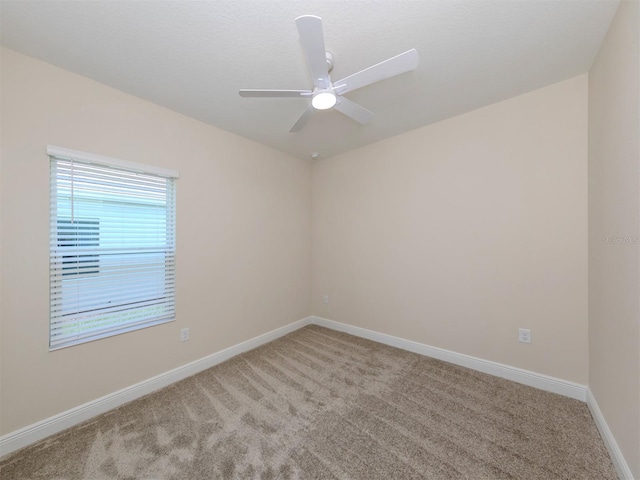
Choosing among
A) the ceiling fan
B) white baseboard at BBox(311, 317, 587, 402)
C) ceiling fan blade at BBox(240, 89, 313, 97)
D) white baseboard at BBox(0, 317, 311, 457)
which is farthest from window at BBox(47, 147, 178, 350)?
white baseboard at BBox(311, 317, 587, 402)

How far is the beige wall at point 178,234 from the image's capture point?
159 centimetres

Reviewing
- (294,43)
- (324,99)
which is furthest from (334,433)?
(294,43)

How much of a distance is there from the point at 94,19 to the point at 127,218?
4.30 ft

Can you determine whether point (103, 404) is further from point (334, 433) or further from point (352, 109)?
point (352, 109)

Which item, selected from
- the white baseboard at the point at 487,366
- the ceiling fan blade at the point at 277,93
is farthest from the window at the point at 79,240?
the white baseboard at the point at 487,366

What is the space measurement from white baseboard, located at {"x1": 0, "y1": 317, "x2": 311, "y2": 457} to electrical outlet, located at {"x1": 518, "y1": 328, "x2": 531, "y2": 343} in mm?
2734

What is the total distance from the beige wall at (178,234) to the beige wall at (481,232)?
41.2 inches

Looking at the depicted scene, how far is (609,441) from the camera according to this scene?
1470 millimetres

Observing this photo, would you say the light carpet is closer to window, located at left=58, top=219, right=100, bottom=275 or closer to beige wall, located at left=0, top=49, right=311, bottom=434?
beige wall, located at left=0, top=49, right=311, bottom=434

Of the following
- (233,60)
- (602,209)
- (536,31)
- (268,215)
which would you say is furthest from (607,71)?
(268,215)

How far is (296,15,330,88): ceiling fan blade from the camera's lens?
1.08 metres

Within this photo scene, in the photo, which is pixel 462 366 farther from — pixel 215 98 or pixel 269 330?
pixel 215 98

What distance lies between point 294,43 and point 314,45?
1.54 ft

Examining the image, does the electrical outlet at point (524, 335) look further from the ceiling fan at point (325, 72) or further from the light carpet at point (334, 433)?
the ceiling fan at point (325, 72)
